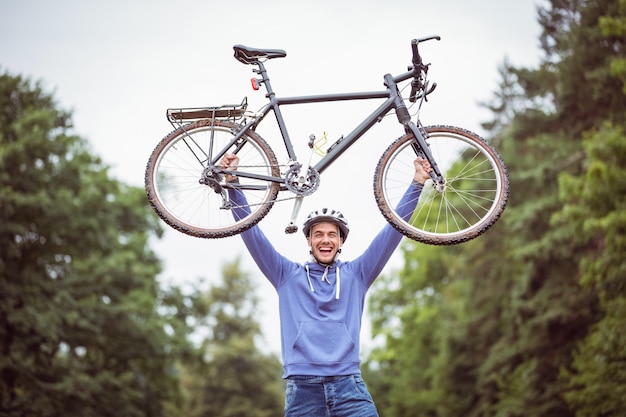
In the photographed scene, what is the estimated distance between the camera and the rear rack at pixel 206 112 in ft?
18.6

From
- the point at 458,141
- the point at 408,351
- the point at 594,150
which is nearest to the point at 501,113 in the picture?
the point at 408,351

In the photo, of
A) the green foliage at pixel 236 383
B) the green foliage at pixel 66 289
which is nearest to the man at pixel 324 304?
the green foliage at pixel 66 289

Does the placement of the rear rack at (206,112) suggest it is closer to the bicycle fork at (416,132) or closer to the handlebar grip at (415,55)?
the bicycle fork at (416,132)

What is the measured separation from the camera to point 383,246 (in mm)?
5355

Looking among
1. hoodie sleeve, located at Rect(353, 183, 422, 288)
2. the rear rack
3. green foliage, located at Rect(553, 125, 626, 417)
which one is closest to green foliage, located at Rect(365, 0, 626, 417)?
green foliage, located at Rect(553, 125, 626, 417)

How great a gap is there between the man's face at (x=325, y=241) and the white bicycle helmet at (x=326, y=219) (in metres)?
0.03

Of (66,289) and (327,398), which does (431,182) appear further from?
(66,289)

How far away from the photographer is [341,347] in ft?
15.9

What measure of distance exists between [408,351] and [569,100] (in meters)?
16.7

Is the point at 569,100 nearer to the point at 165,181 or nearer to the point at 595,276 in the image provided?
the point at 595,276

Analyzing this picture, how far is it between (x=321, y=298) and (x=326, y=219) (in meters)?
0.61

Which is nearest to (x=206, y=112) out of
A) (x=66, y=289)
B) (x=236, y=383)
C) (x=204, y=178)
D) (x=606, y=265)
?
(x=204, y=178)

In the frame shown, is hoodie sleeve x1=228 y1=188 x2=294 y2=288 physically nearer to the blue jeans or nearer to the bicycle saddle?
the blue jeans

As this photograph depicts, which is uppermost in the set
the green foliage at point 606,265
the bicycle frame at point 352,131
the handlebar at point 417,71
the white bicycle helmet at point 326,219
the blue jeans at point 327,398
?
the green foliage at point 606,265
